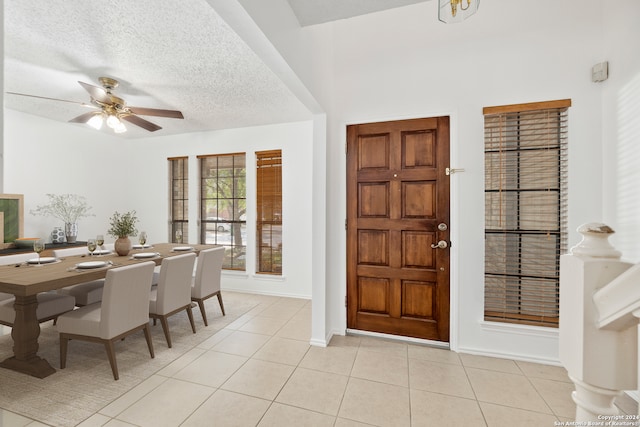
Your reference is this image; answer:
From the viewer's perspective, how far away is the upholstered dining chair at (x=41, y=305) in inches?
97.0

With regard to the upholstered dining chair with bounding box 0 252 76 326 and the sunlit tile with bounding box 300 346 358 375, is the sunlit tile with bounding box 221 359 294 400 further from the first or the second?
the upholstered dining chair with bounding box 0 252 76 326

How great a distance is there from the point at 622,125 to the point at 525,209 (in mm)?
847

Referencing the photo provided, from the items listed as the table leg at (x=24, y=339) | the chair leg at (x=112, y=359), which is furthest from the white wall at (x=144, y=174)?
the table leg at (x=24, y=339)

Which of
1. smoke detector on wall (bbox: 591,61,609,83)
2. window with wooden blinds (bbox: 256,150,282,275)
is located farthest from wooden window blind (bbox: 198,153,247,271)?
smoke detector on wall (bbox: 591,61,609,83)

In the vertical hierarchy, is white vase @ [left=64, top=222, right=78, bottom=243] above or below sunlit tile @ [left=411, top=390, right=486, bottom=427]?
above

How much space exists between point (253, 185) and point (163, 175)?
6.18ft

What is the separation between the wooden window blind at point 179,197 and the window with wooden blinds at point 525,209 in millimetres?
4786

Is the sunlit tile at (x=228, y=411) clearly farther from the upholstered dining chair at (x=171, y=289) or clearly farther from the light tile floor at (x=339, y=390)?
the upholstered dining chair at (x=171, y=289)

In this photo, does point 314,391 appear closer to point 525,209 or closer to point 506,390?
point 506,390

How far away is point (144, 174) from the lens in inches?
206

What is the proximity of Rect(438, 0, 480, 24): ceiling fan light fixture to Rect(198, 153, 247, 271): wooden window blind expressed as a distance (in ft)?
12.4

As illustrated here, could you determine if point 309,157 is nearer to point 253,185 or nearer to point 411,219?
point 253,185

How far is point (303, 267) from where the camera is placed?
4324 millimetres

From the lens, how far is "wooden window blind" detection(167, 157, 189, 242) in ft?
16.8
